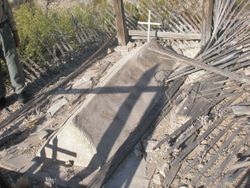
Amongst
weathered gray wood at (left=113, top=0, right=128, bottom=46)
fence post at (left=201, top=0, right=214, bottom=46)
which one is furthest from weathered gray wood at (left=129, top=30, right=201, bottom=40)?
fence post at (left=201, top=0, right=214, bottom=46)

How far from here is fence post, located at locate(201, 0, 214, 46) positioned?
6.89 m

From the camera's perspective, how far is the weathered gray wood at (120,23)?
7340mm

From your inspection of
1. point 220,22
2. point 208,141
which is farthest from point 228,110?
point 220,22

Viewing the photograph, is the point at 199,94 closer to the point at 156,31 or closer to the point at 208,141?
the point at 208,141

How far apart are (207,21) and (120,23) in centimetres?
138

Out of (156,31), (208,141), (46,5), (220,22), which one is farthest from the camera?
(46,5)

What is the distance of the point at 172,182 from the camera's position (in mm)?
4824

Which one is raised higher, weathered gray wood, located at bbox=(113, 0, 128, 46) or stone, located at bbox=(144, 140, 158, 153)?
weathered gray wood, located at bbox=(113, 0, 128, 46)

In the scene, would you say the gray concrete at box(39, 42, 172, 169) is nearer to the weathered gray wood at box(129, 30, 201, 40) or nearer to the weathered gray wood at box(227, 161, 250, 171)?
the weathered gray wood at box(129, 30, 201, 40)

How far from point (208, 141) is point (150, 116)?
0.89m

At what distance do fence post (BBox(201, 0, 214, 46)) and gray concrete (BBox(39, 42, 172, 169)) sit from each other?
2.46ft

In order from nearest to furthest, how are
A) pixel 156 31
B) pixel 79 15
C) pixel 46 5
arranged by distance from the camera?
pixel 156 31, pixel 79 15, pixel 46 5

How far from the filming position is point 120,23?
24.7 feet

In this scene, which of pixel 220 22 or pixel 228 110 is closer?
pixel 228 110
